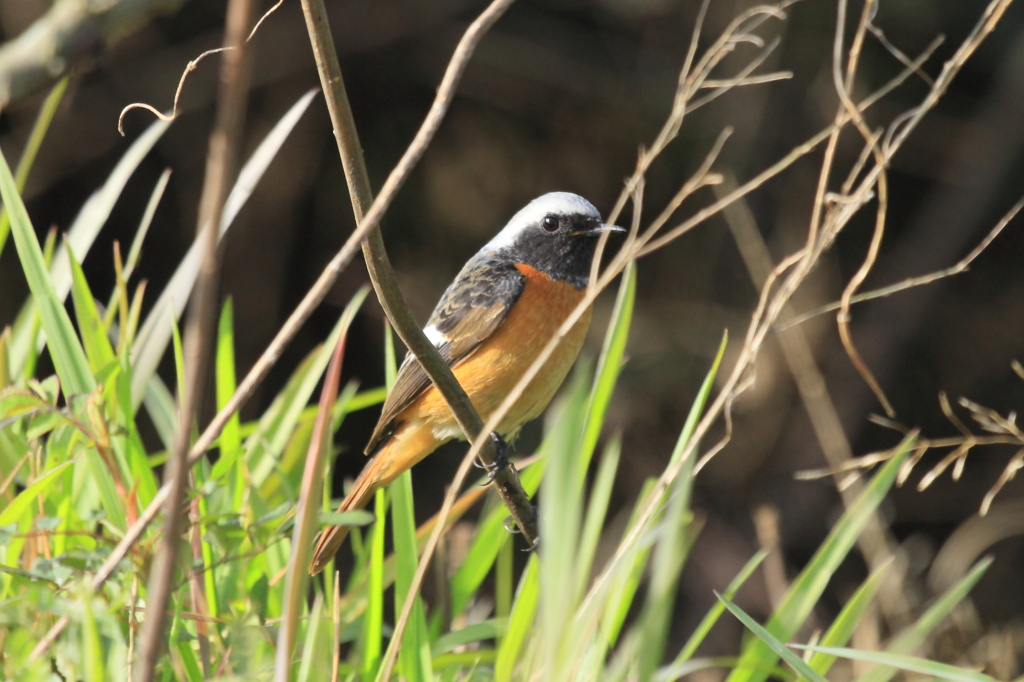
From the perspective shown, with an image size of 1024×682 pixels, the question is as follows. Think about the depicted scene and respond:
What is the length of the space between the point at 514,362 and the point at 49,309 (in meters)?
1.48

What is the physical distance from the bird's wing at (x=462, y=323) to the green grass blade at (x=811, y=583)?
138 centimetres

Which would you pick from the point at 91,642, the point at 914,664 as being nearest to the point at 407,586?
the point at 91,642

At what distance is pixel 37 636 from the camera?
6.72 feet

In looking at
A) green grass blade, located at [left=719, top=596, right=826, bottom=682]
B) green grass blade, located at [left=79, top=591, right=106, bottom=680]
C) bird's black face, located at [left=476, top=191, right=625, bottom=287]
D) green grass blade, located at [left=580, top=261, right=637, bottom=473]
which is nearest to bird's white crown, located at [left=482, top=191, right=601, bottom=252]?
bird's black face, located at [left=476, top=191, right=625, bottom=287]

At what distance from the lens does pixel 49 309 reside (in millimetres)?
2658

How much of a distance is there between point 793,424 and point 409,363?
3722 millimetres

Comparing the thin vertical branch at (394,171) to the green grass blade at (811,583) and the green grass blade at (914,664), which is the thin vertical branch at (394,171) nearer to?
the green grass blade at (914,664)

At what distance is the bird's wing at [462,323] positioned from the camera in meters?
3.48

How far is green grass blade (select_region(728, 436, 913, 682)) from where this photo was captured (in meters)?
2.54

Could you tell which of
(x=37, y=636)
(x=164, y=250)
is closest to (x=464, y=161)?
(x=164, y=250)

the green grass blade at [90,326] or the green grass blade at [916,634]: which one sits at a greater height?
the green grass blade at [90,326]

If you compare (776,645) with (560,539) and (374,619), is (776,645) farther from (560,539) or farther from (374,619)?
(374,619)

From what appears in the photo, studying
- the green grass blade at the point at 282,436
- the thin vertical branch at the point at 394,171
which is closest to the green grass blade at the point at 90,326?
the green grass blade at the point at 282,436

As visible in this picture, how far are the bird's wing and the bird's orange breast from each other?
0.11 ft
